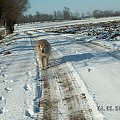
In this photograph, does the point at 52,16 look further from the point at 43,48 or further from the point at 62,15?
the point at 43,48

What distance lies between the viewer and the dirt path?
6688 millimetres

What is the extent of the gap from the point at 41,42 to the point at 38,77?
2.94m

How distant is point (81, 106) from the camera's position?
717cm

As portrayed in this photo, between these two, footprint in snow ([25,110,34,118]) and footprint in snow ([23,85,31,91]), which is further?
footprint in snow ([23,85,31,91])

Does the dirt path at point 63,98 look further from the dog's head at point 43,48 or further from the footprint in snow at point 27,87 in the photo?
the dog's head at point 43,48

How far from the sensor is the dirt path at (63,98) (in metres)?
6.69

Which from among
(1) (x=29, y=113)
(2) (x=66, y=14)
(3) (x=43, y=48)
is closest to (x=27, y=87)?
(1) (x=29, y=113)

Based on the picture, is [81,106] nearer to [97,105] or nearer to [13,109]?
[97,105]

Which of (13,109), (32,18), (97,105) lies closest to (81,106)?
(97,105)

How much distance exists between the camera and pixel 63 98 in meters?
7.98
